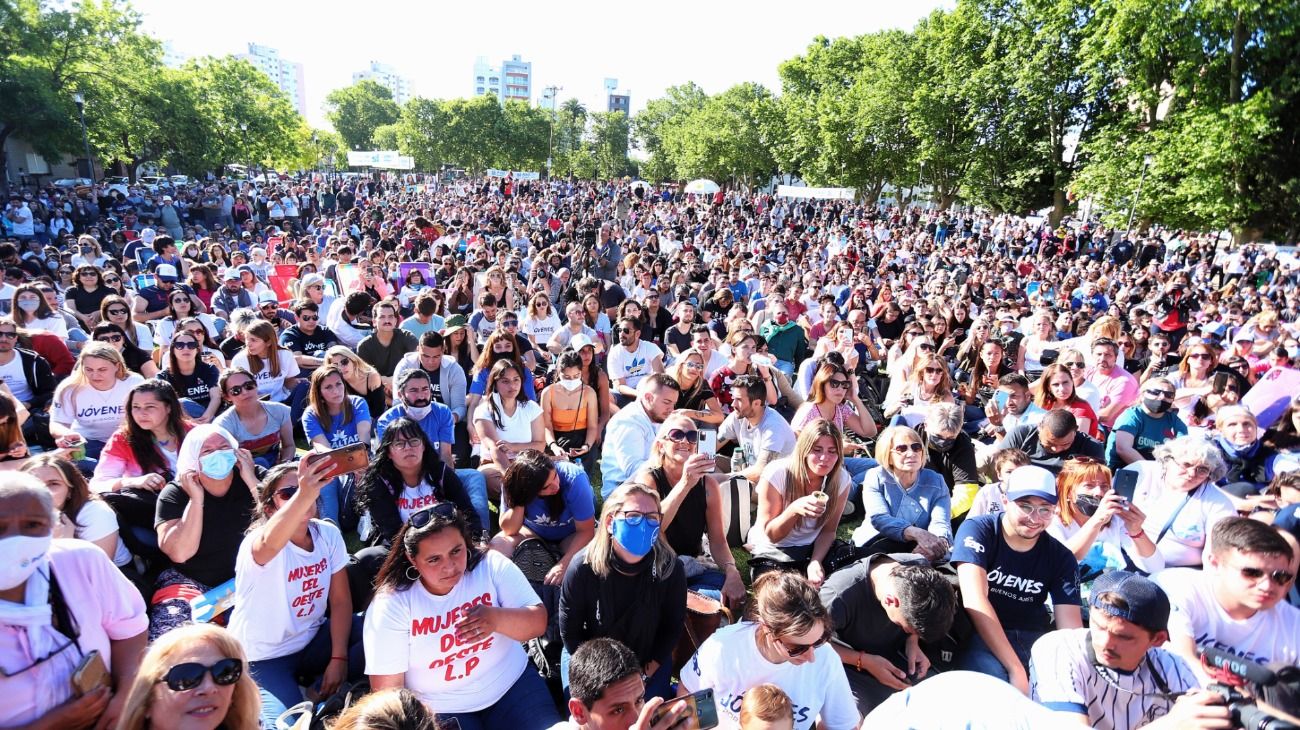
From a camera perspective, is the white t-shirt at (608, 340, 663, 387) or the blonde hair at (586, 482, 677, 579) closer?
the blonde hair at (586, 482, 677, 579)

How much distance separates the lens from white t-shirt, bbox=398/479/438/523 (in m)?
4.06

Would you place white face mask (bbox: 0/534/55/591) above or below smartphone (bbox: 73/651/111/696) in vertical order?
above

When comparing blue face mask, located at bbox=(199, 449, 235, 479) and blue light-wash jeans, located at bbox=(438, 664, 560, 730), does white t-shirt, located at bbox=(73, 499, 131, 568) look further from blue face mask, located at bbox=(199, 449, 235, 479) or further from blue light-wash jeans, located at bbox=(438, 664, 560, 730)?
blue light-wash jeans, located at bbox=(438, 664, 560, 730)

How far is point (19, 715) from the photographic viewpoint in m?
2.21

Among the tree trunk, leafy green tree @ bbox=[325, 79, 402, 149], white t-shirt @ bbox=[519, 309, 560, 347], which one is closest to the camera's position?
white t-shirt @ bbox=[519, 309, 560, 347]

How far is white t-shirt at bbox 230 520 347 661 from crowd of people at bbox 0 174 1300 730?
0.05 feet

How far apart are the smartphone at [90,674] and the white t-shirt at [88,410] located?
11.0 ft

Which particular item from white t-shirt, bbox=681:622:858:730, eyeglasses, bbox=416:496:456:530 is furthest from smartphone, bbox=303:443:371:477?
white t-shirt, bbox=681:622:858:730

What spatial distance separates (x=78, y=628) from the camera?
236 centimetres

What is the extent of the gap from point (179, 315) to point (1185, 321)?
47.0 feet

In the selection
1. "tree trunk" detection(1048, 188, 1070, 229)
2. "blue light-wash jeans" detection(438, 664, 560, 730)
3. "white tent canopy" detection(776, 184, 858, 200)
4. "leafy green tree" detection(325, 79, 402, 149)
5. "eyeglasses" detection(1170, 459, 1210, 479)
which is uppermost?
"leafy green tree" detection(325, 79, 402, 149)

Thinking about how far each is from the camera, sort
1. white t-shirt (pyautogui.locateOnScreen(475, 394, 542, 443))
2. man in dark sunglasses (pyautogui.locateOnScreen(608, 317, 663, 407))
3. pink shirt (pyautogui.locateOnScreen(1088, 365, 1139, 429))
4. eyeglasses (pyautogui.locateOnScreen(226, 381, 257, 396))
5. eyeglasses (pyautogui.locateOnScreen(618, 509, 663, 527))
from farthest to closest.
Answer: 1. man in dark sunglasses (pyautogui.locateOnScreen(608, 317, 663, 407))
2. pink shirt (pyautogui.locateOnScreen(1088, 365, 1139, 429))
3. white t-shirt (pyautogui.locateOnScreen(475, 394, 542, 443))
4. eyeglasses (pyautogui.locateOnScreen(226, 381, 257, 396))
5. eyeglasses (pyautogui.locateOnScreen(618, 509, 663, 527))

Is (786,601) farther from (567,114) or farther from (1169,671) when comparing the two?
(567,114)

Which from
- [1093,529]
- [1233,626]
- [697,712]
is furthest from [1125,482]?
[697,712]
